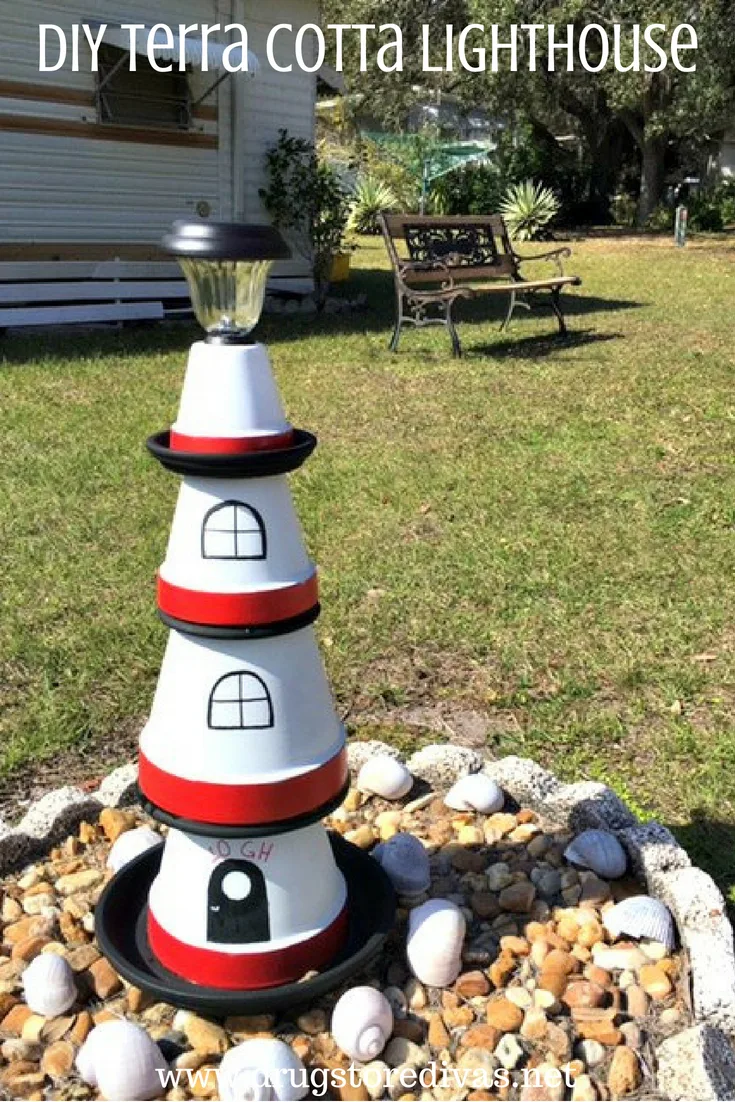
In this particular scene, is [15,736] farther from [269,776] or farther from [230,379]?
[230,379]

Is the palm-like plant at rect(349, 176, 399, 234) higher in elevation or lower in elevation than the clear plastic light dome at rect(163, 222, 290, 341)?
higher

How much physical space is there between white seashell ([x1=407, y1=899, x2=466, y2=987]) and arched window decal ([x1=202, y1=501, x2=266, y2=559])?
35.9 inches

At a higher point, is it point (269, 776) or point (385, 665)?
point (269, 776)

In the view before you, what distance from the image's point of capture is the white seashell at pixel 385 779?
300 cm

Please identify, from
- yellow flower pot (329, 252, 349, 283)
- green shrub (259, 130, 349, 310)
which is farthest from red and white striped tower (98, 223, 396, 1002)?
yellow flower pot (329, 252, 349, 283)

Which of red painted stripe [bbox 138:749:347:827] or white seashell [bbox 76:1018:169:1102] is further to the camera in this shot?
red painted stripe [bbox 138:749:347:827]

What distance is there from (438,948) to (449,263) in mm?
9268

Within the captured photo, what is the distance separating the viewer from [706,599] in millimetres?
4590

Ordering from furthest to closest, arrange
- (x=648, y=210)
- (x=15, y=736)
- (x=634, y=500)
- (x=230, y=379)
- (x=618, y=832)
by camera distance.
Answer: (x=648, y=210), (x=634, y=500), (x=15, y=736), (x=618, y=832), (x=230, y=379)

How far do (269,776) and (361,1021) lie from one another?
52 centimetres

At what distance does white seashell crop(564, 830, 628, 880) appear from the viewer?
264 cm

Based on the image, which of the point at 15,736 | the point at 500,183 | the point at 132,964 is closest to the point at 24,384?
the point at 15,736

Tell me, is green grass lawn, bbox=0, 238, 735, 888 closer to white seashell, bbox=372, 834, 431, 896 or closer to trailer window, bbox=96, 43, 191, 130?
white seashell, bbox=372, 834, 431, 896

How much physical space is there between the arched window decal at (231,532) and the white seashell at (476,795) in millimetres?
1159
